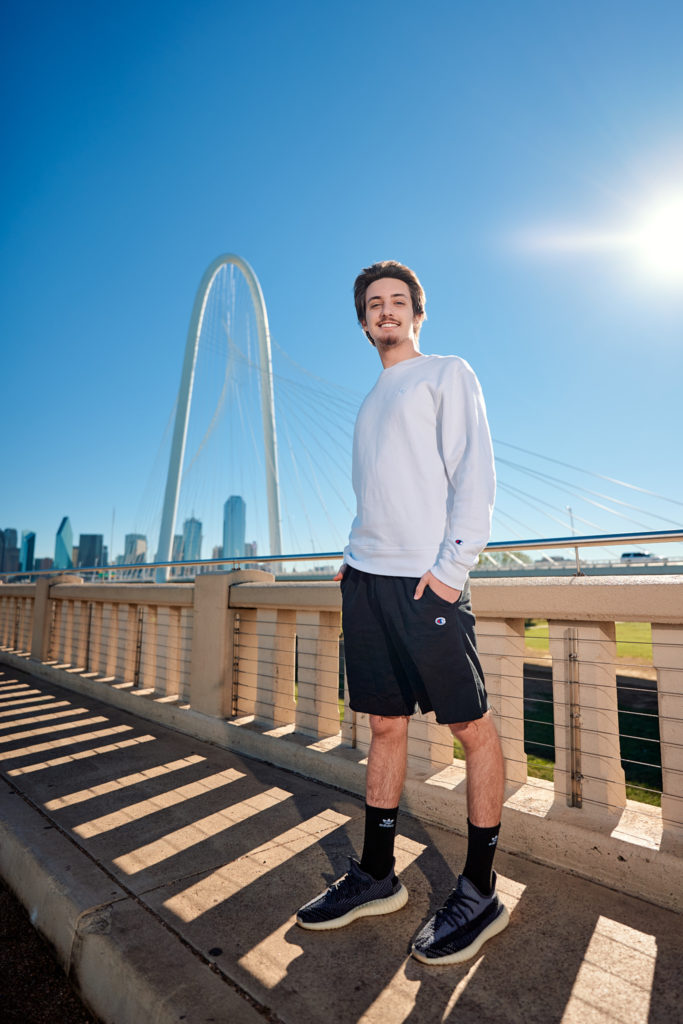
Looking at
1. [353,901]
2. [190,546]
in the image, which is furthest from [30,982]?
[190,546]

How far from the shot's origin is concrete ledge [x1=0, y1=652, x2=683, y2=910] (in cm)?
164

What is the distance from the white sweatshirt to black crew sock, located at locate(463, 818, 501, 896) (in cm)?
64

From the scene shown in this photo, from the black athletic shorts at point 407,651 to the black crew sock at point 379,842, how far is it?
0.27 meters

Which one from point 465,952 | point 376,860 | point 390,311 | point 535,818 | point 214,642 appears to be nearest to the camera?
point 465,952

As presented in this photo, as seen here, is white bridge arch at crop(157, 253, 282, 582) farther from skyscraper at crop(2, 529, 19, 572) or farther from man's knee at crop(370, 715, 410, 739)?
skyscraper at crop(2, 529, 19, 572)

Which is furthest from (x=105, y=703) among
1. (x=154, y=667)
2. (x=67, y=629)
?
(x=67, y=629)

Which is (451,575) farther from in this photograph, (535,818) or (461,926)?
(535,818)

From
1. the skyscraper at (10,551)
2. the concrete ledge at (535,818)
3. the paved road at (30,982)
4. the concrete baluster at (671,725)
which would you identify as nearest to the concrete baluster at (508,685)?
the concrete ledge at (535,818)

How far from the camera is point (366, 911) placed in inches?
58.7

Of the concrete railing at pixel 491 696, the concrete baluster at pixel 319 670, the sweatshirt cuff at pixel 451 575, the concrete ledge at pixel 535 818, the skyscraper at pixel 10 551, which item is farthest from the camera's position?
the skyscraper at pixel 10 551

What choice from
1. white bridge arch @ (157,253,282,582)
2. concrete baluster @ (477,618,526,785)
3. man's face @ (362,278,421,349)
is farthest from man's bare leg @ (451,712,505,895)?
white bridge arch @ (157,253,282,582)

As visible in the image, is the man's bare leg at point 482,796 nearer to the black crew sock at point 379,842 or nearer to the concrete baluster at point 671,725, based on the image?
the black crew sock at point 379,842

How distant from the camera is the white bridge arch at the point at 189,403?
2197 cm

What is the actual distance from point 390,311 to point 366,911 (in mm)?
1594
